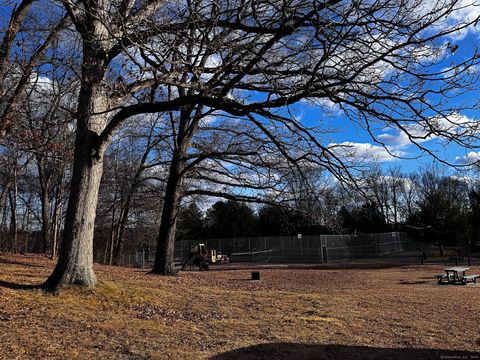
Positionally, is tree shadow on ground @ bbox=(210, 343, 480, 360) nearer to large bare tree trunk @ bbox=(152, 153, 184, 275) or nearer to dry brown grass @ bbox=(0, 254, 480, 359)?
dry brown grass @ bbox=(0, 254, 480, 359)

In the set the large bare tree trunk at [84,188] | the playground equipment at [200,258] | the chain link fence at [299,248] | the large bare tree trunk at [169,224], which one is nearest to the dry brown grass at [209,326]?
the large bare tree trunk at [84,188]

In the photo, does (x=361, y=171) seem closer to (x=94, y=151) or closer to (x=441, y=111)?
(x=441, y=111)

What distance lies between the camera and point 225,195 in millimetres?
18422

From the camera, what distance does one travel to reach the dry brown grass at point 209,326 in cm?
598

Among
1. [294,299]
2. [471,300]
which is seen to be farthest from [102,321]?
[471,300]

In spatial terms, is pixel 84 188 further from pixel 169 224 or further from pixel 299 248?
pixel 299 248

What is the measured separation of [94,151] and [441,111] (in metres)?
6.46

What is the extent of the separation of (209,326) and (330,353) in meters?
2.12

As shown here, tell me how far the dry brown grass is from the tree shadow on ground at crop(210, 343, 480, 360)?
15mm

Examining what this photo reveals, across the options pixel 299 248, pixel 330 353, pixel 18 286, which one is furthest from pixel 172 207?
pixel 299 248

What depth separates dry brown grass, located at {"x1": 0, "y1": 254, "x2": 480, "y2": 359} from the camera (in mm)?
5977

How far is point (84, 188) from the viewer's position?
355 inches

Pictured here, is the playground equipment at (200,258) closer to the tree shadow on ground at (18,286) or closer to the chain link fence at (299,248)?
the chain link fence at (299,248)

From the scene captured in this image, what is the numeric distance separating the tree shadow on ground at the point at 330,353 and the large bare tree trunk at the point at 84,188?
4.02 metres
